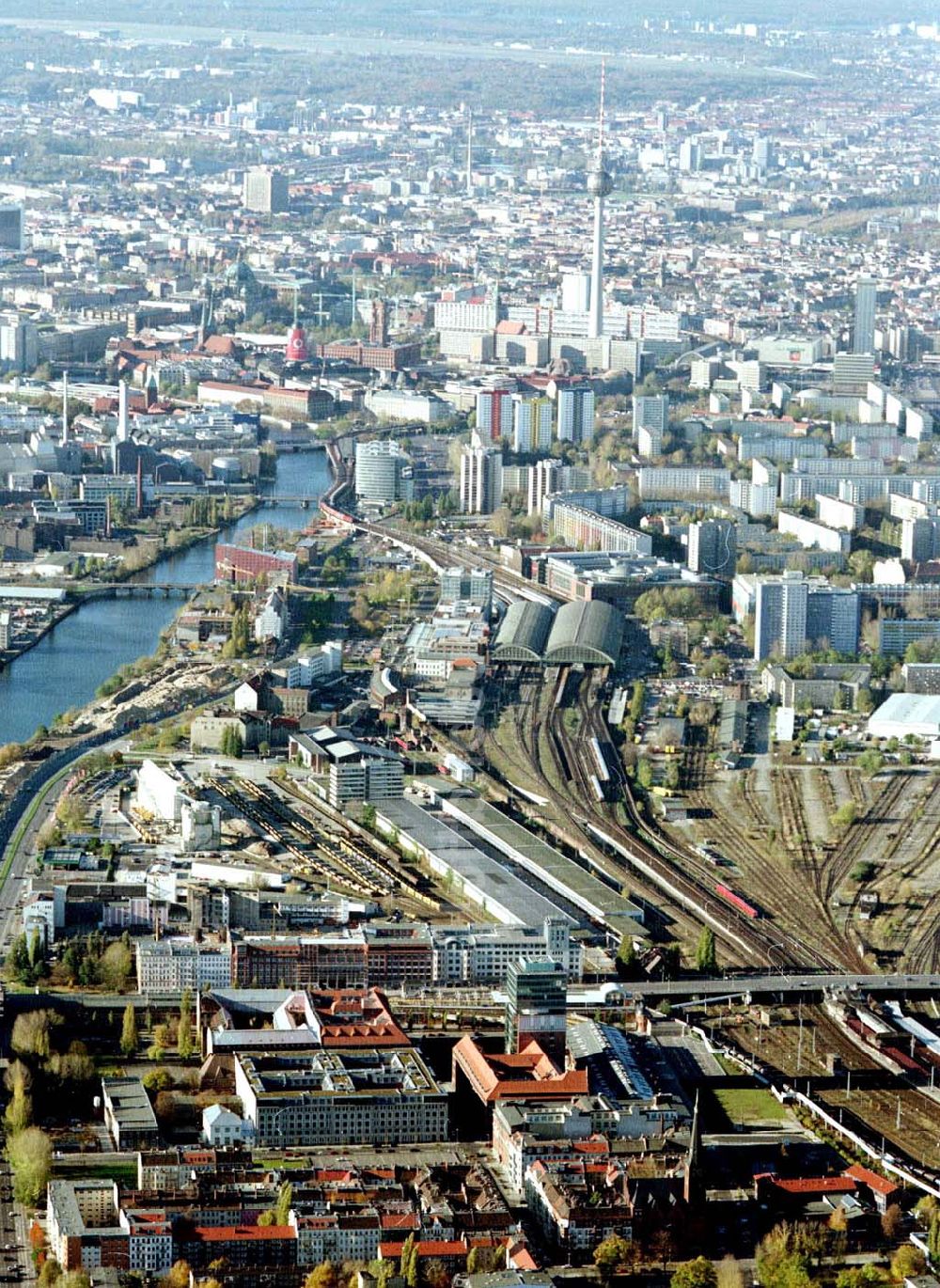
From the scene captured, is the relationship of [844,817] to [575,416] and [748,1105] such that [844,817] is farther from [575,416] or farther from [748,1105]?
[575,416]

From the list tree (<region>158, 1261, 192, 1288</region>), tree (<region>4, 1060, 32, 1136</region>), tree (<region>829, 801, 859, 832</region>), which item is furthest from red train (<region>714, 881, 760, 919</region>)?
tree (<region>158, 1261, 192, 1288</region>)

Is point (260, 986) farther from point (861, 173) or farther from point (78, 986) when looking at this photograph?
point (861, 173)

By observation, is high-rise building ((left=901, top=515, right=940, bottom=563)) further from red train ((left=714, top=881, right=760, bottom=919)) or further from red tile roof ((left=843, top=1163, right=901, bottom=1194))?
red tile roof ((left=843, top=1163, right=901, bottom=1194))

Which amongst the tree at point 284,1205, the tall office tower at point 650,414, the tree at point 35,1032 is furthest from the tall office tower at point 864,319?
the tree at point 284,1205

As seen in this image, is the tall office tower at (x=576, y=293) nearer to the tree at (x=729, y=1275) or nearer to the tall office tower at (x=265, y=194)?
the tall office tower at (x=265, y=194)

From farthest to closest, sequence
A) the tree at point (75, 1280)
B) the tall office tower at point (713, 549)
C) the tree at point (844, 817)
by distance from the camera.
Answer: the tall office tower at point (713, 549) → the tree at point (844, 817) → the tree at point (75, 1280)

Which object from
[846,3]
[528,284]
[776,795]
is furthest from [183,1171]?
[846,3]
